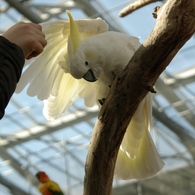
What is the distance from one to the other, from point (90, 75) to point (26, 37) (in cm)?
128

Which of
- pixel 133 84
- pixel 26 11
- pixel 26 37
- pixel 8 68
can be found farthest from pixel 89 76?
pixel 26 11

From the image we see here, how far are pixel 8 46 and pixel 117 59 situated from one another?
139 centimetres

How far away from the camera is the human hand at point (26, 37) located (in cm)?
119

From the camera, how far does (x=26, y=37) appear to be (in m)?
1.20

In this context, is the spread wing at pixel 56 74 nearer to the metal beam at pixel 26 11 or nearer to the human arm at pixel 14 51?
the human arm at pixel 14 51

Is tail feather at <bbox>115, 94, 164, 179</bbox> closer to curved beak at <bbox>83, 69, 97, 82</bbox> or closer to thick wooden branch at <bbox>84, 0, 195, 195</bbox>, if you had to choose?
curved beak at <bbox>83, 69, 97, 82</bbox>

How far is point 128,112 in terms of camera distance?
1912 millimetres

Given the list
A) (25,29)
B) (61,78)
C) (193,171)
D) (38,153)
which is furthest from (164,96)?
(25,29)

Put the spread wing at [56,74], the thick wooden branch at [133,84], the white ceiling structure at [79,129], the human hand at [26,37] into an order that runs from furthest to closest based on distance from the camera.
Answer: the white ceiling structure at [79,129]
the spread wing at [56,74]
the thick wooden branch at [133,84]
the human hand at [26,37]

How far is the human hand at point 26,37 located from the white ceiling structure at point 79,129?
4330 millimetres

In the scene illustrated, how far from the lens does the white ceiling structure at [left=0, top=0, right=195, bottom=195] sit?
573cm

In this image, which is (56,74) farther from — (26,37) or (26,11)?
(26,11)

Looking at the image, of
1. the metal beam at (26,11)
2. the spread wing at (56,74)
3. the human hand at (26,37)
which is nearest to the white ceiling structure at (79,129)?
the metal beam at (26,11)

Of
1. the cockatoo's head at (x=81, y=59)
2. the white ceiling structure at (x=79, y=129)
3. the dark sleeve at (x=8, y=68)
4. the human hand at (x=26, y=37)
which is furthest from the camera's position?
the white ceiling structure at (x=79, y=129)
